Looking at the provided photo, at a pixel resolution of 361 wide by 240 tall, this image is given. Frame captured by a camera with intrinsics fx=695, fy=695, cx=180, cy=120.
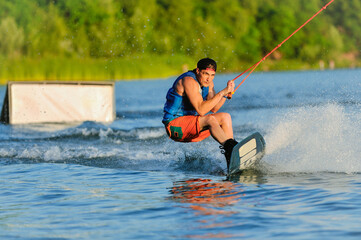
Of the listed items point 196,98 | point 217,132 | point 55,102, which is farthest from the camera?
point 55,102

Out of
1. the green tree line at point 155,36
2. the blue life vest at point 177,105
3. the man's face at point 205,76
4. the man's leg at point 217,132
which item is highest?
the green tree line at point 155,36

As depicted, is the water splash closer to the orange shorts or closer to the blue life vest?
the orange shorts

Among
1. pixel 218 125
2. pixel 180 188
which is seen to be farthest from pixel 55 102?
pixel 180 188

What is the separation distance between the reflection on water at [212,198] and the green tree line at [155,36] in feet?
62.4

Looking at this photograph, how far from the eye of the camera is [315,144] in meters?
9.79

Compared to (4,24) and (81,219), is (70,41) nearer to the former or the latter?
(4,24)

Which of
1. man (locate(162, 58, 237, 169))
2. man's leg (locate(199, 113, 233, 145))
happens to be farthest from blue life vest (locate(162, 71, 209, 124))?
man's leg (locate(199, 113, 233, 145))

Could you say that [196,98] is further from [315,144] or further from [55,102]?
[55,102]

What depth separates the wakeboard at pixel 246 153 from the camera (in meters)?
8.18

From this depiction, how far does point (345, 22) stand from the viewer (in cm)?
10925

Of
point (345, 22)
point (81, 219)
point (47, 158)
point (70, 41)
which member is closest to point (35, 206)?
point (81, 219)

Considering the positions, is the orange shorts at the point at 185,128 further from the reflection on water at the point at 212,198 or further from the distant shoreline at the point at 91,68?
the distant shoreline at the point at 91,68

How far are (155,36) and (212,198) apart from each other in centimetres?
5792

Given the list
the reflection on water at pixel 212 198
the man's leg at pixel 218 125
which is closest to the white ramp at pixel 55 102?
the man's leg at pixel 218 125
